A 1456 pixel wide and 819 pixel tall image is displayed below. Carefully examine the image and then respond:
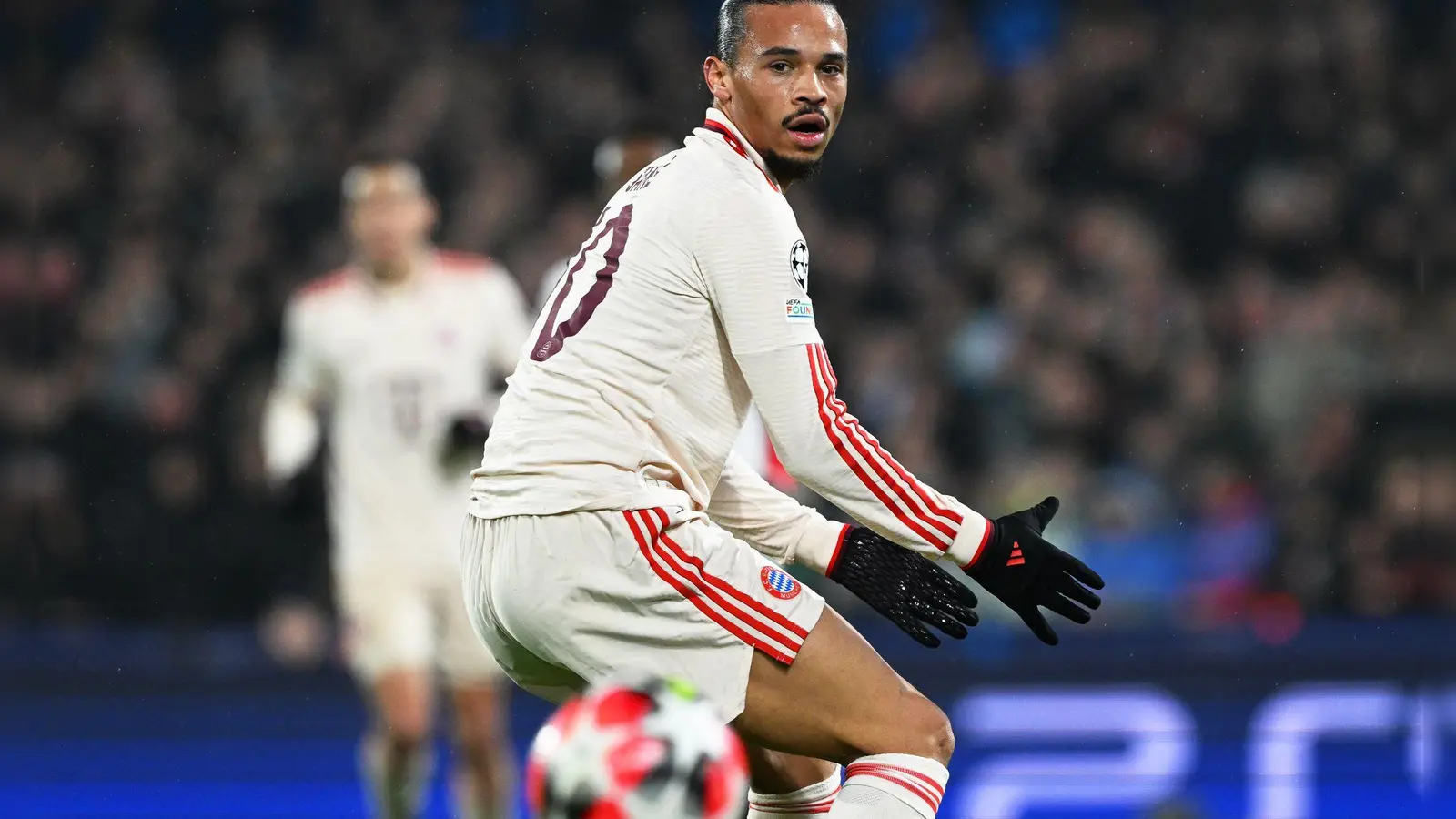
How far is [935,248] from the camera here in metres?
10.3

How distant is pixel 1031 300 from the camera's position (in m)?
9.59

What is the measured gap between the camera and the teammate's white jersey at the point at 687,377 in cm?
352

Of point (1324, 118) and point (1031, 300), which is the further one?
point (1324, 118)

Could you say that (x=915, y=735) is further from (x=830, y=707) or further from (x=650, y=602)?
(x=650, y=602)

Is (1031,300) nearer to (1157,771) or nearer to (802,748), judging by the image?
(1157,771)

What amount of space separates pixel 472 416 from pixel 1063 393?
353 cm

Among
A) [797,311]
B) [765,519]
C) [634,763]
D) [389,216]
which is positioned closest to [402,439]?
[389,216]

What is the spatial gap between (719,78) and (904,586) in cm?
108

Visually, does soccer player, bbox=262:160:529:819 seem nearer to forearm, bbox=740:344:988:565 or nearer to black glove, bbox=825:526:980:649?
black glove, bbox=825:526:980:649

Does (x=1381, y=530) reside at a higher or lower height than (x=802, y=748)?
lower

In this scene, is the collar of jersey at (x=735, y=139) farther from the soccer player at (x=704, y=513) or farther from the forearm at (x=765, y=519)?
the forearm at (x=765, y=519)

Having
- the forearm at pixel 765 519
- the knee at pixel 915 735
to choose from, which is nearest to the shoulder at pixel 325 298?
the forearm at pixel 765 519

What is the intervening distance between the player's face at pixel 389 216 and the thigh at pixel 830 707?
12.8ft

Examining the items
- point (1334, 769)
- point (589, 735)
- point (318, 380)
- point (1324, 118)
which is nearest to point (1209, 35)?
point (1324, 118)
